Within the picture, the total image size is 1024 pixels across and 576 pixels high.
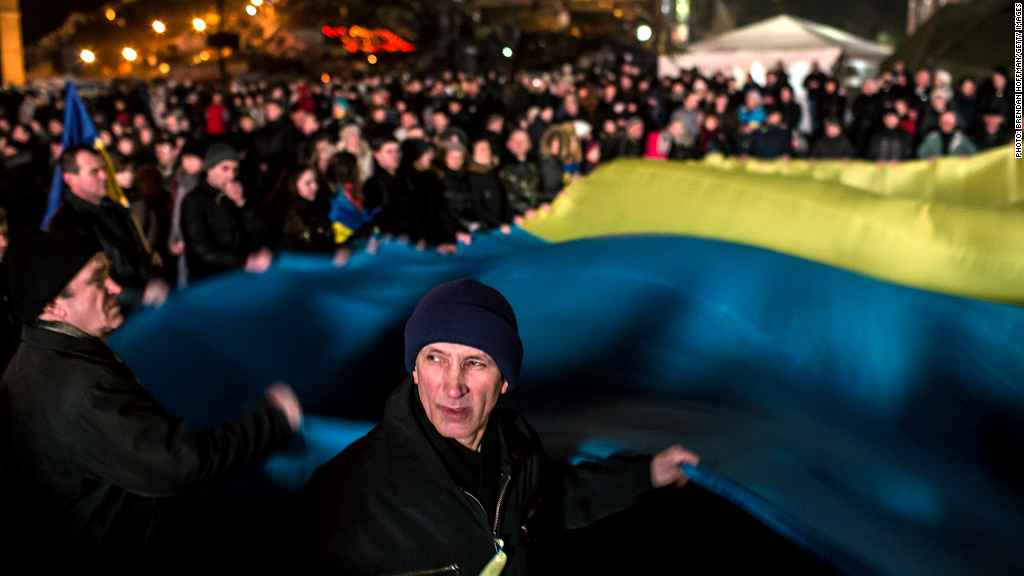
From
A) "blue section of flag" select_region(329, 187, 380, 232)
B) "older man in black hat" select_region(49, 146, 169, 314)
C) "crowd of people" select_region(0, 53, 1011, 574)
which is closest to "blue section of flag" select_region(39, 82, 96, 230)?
"crowd of people" select_region(0, 53, 1011, 574)

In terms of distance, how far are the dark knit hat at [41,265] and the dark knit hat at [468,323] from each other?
3.05ft

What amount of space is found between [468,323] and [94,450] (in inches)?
36.4

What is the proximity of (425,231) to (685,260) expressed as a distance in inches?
92.2

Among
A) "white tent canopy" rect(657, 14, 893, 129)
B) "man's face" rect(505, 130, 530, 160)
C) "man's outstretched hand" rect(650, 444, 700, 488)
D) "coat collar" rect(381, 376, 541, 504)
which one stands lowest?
"man's outstretched hand" rect(650, 444, 700, 488)

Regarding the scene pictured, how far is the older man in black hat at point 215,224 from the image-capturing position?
4570 millimetres

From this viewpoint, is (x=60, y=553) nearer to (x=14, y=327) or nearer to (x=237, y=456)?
(x=237, y=456)

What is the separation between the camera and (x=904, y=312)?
338 cm

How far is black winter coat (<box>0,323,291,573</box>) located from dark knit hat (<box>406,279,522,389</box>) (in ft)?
1.96

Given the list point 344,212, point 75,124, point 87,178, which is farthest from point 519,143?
point 87,178

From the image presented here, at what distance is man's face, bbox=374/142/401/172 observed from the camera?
18.9ft

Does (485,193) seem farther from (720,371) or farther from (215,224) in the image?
→ (720,371)

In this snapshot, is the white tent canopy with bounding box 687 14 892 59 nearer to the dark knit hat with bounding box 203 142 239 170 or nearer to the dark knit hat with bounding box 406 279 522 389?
the dark knit hat with bounding box 203 142 239 170

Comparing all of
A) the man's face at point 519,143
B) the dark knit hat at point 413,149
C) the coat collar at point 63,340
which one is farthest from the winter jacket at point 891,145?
the coat collar at point 63,340

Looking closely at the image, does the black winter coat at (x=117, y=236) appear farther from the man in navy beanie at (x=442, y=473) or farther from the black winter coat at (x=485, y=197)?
the man in navy beanie at (x=442, y=473)
